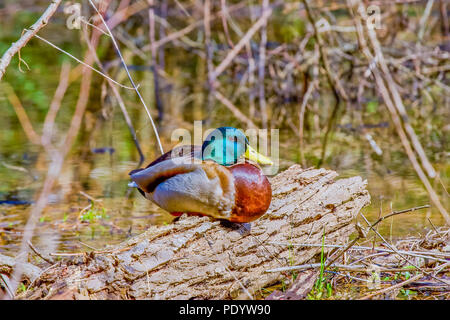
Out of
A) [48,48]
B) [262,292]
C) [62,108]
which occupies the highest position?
[48,48]

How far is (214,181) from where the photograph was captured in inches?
117

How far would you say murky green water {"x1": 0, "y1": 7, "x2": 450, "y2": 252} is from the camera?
4.34 m

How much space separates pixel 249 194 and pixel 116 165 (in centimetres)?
317

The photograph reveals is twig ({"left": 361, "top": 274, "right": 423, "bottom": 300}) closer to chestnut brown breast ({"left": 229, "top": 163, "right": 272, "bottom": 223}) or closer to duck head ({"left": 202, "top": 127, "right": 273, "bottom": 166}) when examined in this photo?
chestnut brown breast ({"left": 229, "top": 163, "right": 272, "bottom": 223})

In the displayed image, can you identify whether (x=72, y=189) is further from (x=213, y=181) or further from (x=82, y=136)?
(x=213, y=181)

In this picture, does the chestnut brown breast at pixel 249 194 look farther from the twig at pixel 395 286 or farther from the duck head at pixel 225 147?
the twig at pixel 395 286

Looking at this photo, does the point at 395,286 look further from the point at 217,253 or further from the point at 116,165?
the point at 116,165

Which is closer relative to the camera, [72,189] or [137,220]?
[137,220]

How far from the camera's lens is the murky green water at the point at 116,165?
14.3 feet

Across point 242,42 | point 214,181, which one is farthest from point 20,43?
point 242,42
